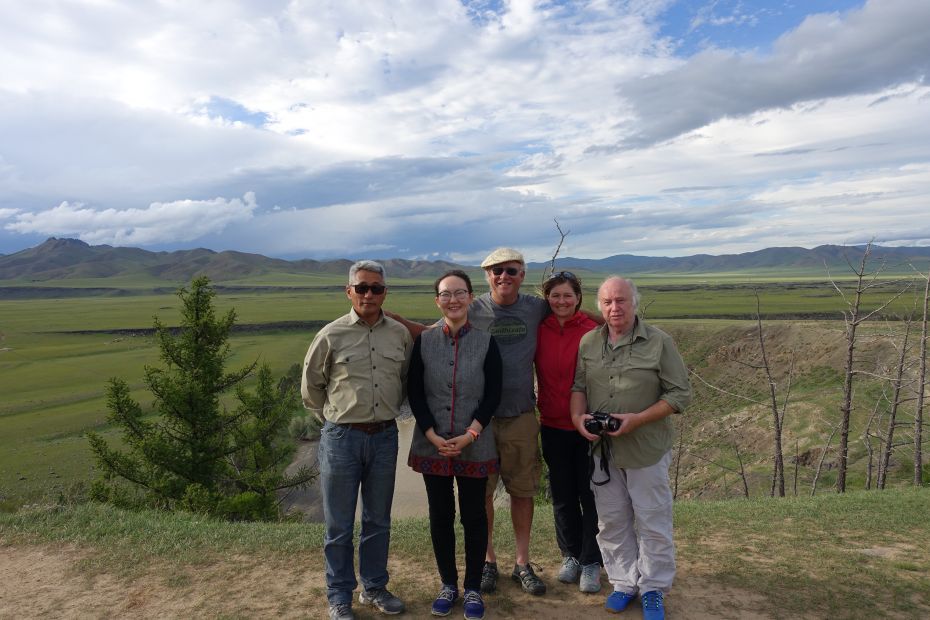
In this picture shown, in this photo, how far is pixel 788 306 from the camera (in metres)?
77.8

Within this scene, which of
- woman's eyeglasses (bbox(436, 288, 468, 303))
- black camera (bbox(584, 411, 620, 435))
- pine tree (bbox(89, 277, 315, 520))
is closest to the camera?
black camera (bbox(584, 411, 620, 435))

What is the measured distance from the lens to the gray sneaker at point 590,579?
190 inches

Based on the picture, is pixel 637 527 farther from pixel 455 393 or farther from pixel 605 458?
pixel 455 393

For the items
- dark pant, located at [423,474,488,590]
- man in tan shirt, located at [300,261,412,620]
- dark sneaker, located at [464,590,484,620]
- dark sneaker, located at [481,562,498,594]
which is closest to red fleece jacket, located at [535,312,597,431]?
dark pant, located at [423,474,488,590]

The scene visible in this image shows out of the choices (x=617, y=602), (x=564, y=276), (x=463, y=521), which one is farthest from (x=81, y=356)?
(x=617, y=602)

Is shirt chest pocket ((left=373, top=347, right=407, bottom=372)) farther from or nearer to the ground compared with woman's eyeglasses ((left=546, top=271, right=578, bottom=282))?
nearer to the ground

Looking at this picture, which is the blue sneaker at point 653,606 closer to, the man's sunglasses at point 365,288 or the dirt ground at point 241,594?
the dirt ground at point 241,594

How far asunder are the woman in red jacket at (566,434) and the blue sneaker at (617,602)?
0.92 feet

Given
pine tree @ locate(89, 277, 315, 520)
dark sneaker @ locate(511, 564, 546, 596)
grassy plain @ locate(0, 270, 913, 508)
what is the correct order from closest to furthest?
dark sneaker @ locate(511, 564, 546, 596) < pine tree @ locate(89, 277, 315, 520) < grassy plain @ locate(0, 270, 913, 508)

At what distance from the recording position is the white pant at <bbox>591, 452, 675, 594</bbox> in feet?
14.4

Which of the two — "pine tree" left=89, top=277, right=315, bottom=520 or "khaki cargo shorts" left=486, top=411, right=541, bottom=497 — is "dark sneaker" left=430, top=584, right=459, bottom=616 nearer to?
"khaki cargo shorts" left=486, top=411, right=541, bottom=497

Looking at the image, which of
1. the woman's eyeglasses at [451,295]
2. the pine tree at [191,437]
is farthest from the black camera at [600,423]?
the pine tree at [191,437]

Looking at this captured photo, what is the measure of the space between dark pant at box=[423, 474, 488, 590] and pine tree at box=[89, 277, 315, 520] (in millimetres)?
9614

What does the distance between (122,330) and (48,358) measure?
2015cm
